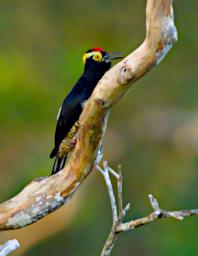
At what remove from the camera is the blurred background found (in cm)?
761

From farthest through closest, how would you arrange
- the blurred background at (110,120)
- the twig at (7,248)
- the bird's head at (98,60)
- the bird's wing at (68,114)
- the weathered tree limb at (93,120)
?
the blurred background at (110,120), the bird's head at (98,60), the bird's wing at (68,114), the twig at (7,248), the weathered tree limb at (93,120)

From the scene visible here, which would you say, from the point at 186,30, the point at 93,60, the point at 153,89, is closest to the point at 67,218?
the point at 153,89

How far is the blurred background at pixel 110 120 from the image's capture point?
761cm

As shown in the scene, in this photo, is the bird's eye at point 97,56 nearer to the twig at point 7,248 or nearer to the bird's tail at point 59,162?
the bird's tail at point 59,162

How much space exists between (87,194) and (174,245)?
899mm

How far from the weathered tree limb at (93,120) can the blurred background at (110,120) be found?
4.71m

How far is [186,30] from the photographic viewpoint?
8344 millimetres

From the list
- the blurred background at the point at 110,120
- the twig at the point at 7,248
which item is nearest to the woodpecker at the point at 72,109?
the twig at the point at 7,248

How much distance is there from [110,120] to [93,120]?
547 cm

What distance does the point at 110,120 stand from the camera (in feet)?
25.8

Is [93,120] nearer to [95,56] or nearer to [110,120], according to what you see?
[95,56]

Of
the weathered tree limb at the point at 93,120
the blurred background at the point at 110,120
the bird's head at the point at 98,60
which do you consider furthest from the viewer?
the blurred background at the point at 110,120

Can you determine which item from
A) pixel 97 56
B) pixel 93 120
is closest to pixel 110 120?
pixel 97 56

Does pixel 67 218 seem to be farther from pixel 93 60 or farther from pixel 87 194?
pixel 93 60
